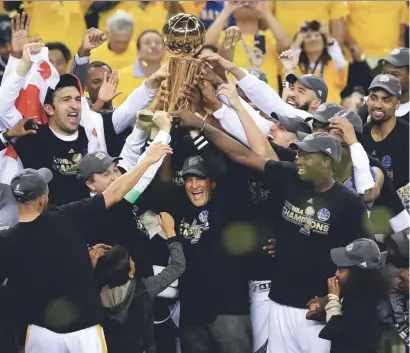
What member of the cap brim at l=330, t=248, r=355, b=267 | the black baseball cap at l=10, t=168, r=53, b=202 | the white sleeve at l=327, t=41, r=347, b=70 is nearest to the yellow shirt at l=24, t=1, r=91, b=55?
the white sleeve at l=327, t=41, r=347, b=70

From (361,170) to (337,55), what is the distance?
12.2 feet

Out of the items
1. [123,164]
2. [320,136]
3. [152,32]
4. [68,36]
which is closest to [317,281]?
[320,136]

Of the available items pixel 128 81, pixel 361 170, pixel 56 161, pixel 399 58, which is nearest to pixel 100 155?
pixel 56 161

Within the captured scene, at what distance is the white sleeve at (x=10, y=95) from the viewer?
29.1 ft

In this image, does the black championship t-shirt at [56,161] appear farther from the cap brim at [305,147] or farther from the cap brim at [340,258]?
the cap brim at [340,258]

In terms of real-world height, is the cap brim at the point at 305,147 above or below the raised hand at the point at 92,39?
below

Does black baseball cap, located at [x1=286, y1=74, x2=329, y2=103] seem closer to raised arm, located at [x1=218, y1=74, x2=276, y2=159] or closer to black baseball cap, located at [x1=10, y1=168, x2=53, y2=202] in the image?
raised arm, located at [x1=218, y1=74, x2=276, y2=159]

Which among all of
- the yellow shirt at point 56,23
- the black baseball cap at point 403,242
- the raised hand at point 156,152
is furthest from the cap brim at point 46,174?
the yellow shirt at point 56,23

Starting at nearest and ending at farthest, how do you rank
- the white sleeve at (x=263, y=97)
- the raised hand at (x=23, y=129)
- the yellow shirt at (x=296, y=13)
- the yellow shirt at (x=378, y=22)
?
the raised hand at (x=23, y=129) < the white sleeve at (x=263, y=97) < the yellow shirt at (x=296, y=13) < the yellow shirt at (x=378, y=22)

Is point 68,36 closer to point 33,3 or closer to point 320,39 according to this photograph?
point 33,3

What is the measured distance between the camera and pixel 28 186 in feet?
25.2

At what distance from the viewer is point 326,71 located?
12047 mm

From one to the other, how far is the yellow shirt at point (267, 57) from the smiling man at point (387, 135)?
2.38 metres

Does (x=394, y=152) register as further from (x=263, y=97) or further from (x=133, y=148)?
(x=133, y=148)
